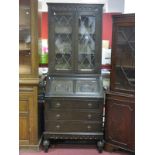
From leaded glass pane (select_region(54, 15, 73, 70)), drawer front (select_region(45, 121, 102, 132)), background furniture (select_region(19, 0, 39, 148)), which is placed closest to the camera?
background furniture (select_region(19, 0, 39, 148))

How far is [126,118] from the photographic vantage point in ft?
10.8

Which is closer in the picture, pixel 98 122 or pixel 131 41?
pixel 131 41

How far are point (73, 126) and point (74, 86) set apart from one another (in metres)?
0.56

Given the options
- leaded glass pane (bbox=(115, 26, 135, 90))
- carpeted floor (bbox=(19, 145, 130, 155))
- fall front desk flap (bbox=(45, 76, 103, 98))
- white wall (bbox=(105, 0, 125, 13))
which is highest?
white wall (bbox=(105, 0, 125, 13))

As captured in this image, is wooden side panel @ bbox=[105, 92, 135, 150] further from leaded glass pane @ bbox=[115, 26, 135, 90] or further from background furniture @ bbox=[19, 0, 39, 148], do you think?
background furniture @ bbox=[19, 0, 39, 148]

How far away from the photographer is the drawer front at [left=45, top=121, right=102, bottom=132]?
3523 millimetres

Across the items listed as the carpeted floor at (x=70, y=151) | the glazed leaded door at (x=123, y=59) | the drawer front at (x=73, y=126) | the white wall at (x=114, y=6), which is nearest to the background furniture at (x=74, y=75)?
the drawer front at (x=73, y=126)

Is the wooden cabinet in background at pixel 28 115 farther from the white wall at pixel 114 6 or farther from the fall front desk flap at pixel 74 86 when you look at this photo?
the white wall at pixel 114 6

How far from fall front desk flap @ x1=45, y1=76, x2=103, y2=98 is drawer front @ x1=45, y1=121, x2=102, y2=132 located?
38cm

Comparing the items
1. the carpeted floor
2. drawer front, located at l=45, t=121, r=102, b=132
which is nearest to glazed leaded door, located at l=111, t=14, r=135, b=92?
drawer front, located at l=45, t=121, r=102, b=132

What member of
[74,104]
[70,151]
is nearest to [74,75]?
[74,104]

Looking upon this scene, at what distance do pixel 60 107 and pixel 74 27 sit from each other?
1.15 meters
